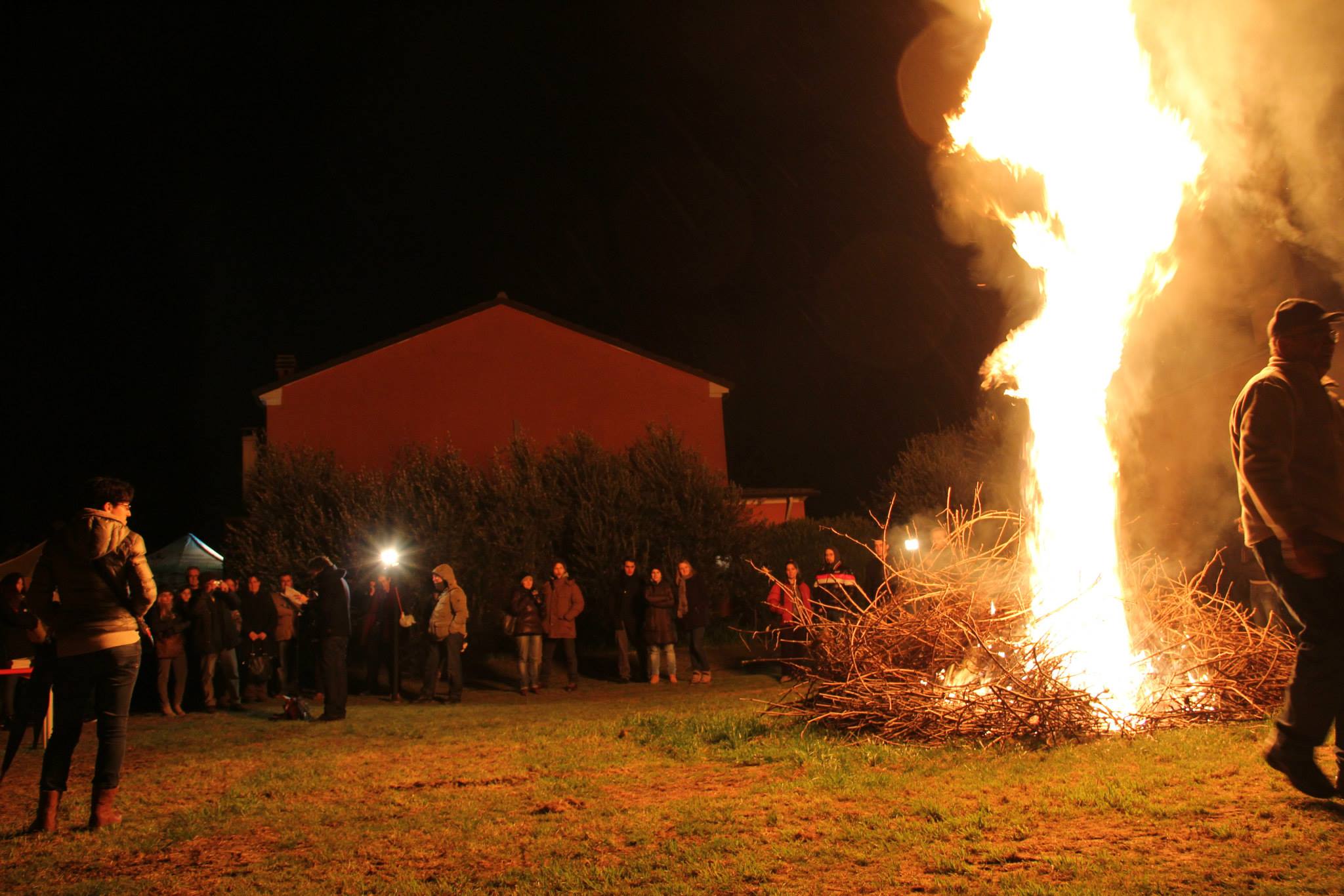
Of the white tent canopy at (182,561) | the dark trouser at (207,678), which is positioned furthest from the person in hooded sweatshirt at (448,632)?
the white tent canopy at (182,561)

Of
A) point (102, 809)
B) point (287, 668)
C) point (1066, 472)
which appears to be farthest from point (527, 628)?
point (102, 809)

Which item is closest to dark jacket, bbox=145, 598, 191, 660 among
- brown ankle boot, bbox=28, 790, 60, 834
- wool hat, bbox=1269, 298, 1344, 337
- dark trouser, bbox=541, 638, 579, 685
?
dark trouser, bbox=541, 638, 579, 685

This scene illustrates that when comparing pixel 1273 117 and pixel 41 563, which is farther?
pixel 1273 117

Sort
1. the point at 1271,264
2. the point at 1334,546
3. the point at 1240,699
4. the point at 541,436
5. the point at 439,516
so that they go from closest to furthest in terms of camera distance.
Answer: the point at 1334,546
the point at 1240,699
the point at 1271,264
the point at 439,516
the point at 541,436

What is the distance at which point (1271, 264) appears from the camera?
42.9 ft

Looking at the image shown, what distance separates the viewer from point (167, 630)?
12.9m

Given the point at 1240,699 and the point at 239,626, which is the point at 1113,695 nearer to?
the point at 1240,699

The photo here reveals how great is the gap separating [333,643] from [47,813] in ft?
18.1

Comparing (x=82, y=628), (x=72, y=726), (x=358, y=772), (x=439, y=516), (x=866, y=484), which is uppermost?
(x=866, y=484)

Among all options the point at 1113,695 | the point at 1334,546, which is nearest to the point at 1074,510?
the point at 1113,695

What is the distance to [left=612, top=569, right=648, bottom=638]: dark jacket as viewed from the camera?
15.4 meters

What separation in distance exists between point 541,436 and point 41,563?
886 inches

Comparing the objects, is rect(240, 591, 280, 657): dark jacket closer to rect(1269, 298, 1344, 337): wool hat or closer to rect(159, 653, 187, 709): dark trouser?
rect(159, 653, 187, 709): dark trouser

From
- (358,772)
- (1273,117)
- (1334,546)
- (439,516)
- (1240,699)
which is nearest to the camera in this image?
(1334,546)
